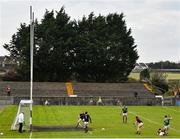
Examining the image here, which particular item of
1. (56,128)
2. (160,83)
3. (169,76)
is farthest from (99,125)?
(169,76)

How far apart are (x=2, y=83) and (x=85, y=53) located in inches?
688

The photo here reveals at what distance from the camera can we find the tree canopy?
3937 inches

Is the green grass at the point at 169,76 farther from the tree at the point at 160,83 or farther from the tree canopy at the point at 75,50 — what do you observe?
the tree canopy at the point at 75,50

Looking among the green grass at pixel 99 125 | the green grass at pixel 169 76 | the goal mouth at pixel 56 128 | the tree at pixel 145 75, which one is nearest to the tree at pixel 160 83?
the tree at pixel 145 75

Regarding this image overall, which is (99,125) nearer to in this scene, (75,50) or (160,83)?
(75,50)

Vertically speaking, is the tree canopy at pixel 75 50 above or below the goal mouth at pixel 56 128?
above

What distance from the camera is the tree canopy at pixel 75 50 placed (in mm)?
100000

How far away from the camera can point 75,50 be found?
102500mm

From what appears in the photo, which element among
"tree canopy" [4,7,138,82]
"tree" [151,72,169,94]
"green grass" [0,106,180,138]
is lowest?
"green grass" [0,106,180,138]

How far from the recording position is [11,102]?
75.9 m

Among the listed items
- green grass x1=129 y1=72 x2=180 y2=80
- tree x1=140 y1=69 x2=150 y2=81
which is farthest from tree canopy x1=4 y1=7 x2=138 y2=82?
green grass x1=129 y1=72 x2=180 y2=80

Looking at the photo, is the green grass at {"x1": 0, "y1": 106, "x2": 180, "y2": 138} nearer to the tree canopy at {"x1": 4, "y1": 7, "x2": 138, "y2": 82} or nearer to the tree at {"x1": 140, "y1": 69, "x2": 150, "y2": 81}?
the tree canopy at {"x1": 4, "y1": 7, "x2": 138, "y2": 82}

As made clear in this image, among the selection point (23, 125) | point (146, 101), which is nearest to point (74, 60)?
point (146, 101)

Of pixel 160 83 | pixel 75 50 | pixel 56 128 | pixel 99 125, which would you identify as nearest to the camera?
pixel 56 128
